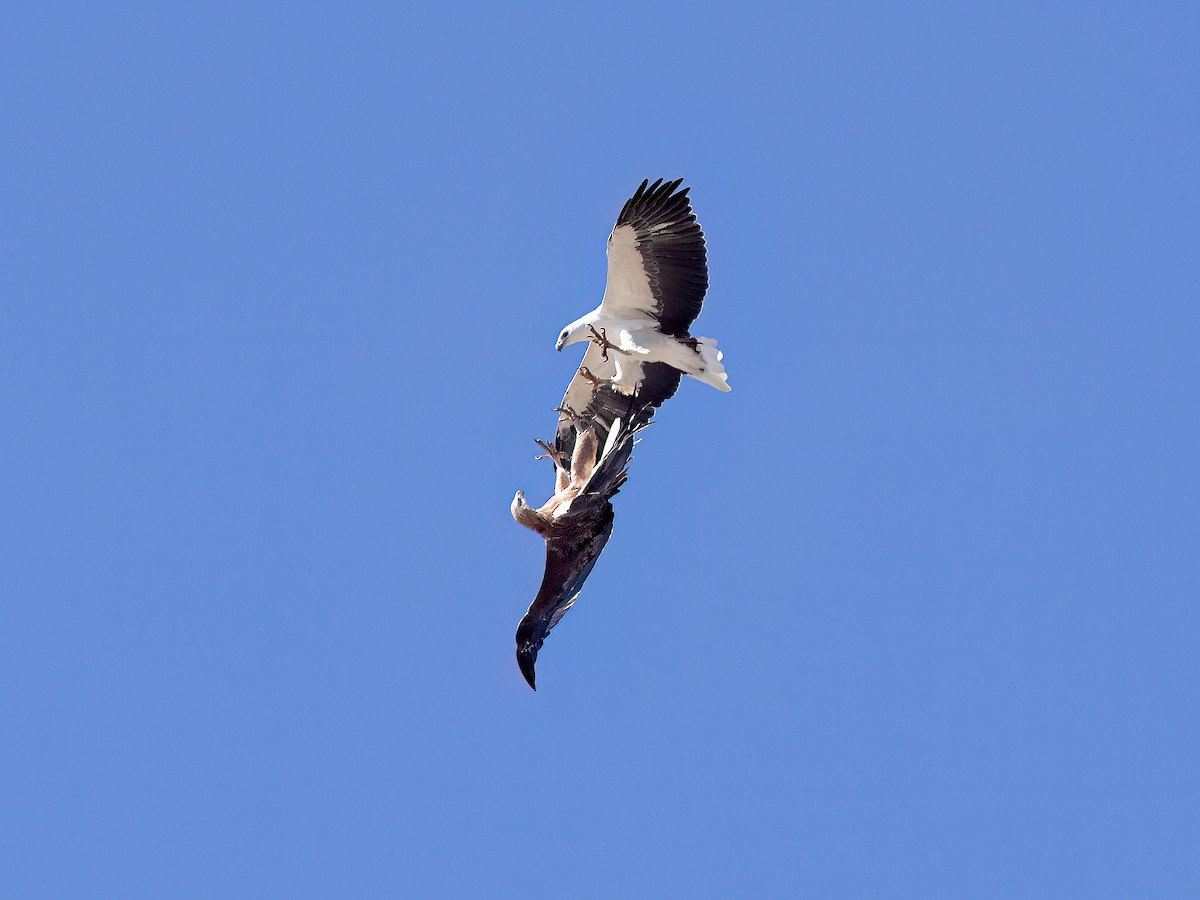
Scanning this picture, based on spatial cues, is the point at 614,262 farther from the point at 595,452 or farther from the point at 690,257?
the point at 595,452

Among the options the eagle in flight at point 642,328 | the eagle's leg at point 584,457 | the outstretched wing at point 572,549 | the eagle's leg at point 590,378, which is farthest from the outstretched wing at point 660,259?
the outstretched wing at point 572,549

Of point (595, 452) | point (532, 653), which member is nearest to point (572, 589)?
point (532, 653)

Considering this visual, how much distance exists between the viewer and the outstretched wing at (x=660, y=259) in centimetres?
1636

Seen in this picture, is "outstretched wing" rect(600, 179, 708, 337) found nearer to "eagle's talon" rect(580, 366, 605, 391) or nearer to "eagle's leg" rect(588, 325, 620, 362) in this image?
"eagle's leg" rect(588, 325, 620, 362)

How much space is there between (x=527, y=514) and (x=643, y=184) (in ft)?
16.1

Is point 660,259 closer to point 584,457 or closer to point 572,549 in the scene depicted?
point 584,457

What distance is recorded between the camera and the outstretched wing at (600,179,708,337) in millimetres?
16359

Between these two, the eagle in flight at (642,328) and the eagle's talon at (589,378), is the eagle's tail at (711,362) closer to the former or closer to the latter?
the eagle in flight at (642,328)

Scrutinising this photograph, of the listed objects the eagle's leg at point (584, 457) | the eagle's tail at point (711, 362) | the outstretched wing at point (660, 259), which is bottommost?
the eagle's leg at point (584, 457)

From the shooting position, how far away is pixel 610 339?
55.7ft

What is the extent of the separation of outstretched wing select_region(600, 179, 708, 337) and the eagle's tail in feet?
0.80

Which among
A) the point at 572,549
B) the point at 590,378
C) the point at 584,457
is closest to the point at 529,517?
the point at 572,549

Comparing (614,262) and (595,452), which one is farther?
(614,262)

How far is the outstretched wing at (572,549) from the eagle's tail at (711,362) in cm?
354
